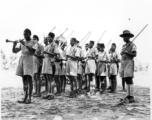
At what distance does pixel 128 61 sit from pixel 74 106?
5.98ft

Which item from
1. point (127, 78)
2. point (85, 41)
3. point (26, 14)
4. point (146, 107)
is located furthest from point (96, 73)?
point (26, 14)

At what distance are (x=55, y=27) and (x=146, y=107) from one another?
325 centimetres

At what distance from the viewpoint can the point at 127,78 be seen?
5523 mm

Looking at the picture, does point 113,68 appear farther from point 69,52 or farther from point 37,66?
point 37,66

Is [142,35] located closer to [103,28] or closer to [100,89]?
[103,28]

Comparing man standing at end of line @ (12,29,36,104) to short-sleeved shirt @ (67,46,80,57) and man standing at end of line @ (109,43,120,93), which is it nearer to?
short-sleeved shirt @ (67,46,80,57)

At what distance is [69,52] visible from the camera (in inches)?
249

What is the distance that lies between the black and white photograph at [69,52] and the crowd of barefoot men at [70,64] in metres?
0.03

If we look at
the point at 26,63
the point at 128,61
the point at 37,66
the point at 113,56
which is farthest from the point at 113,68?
the point at 26,63

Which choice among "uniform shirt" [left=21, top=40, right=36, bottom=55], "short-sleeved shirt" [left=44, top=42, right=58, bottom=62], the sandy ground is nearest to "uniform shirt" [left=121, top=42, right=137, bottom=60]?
the sandy ground

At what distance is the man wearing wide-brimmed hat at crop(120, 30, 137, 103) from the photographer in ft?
17.7

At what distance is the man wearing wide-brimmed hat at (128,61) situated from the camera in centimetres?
539

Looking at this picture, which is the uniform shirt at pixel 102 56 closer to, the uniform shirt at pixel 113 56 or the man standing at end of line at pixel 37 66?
the uniform shirt at pixel 113 56

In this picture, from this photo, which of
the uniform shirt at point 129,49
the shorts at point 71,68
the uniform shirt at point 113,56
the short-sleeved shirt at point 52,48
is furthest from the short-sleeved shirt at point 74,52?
the uniform shirt at point 129,49
